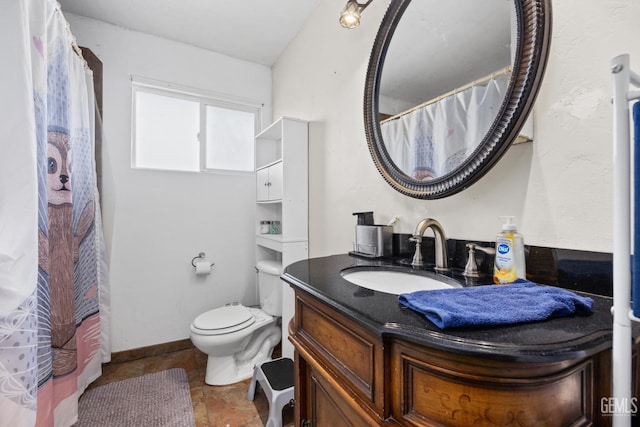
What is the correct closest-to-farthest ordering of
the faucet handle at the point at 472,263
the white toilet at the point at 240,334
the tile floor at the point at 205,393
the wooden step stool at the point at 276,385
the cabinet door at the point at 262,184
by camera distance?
the faucet handle at the point at 472,263, the wooden step stool at the point at 276,385, the tile floor at the point at 205,393, the white toilet at the point at 240,334, the cabinet door at the point at 262,184

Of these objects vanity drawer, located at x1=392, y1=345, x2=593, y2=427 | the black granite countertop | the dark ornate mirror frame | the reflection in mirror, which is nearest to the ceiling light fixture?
the reflection in mirror

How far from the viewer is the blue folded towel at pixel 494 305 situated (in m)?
0.47

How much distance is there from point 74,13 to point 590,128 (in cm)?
291

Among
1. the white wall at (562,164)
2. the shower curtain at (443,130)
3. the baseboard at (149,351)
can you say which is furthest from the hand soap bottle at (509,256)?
the baseboard at (149,351)

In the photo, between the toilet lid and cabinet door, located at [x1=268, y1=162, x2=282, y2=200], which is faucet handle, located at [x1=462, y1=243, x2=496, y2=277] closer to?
cabinet door, located at [x1=268, y1=162, x2=282, y2=200]

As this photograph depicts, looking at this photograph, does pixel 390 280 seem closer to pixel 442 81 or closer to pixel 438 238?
pixel 438 238

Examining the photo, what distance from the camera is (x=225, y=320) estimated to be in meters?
1.81

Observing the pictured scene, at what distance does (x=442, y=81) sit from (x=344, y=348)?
96cm

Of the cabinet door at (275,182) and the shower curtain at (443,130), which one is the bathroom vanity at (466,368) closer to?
the shower curtain at (443,130)

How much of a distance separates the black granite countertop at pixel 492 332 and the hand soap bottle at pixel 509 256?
16 centimetres

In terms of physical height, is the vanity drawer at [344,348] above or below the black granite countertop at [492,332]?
below

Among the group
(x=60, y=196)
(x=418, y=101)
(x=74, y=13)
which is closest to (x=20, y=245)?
(x=60, y=196)

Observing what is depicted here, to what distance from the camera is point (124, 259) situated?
204 centimetres

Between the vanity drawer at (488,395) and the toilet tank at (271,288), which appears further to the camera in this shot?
the toilet tank at (271,288)
